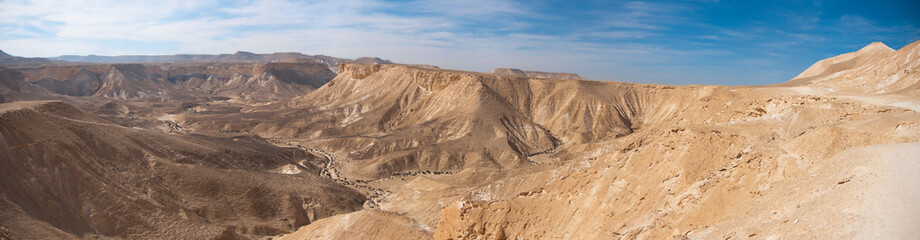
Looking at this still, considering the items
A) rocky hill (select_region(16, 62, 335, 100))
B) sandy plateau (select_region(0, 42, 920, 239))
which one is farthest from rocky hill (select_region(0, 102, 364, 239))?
rocky hill (select_region(16, 62, 335, 100))

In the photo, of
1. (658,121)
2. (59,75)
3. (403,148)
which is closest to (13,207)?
(403,148)

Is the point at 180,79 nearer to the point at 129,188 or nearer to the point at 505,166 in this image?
the point at 505,166

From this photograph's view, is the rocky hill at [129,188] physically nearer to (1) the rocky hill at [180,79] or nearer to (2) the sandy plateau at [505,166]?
(2) the sandy plateau at [505,166]

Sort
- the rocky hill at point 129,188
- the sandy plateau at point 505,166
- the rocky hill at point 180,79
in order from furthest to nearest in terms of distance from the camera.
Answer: the rocky hill at point 180,79, the rocky hill at point 129,188, the sandy plateau at point 505,166

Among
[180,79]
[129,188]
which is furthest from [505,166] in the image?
[180,79]

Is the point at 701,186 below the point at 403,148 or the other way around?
the other way around

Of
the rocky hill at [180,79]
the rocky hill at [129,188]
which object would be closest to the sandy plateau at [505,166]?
the rocky hill at [129,188]

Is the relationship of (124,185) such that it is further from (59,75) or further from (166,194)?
(59,75)

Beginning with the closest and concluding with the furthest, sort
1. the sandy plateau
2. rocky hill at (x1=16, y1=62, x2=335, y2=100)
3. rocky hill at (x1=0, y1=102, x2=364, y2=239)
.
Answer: the sandy plateau, rocky hill at (x1=0, y1=102, x2=364, y2=239), rocky hill at (x1=16, y1=62, x2=335, y2=100)

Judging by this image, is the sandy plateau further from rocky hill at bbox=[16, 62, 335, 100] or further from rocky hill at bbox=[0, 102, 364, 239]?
rocky hill at bbox=[16, 62, 335, 100]
